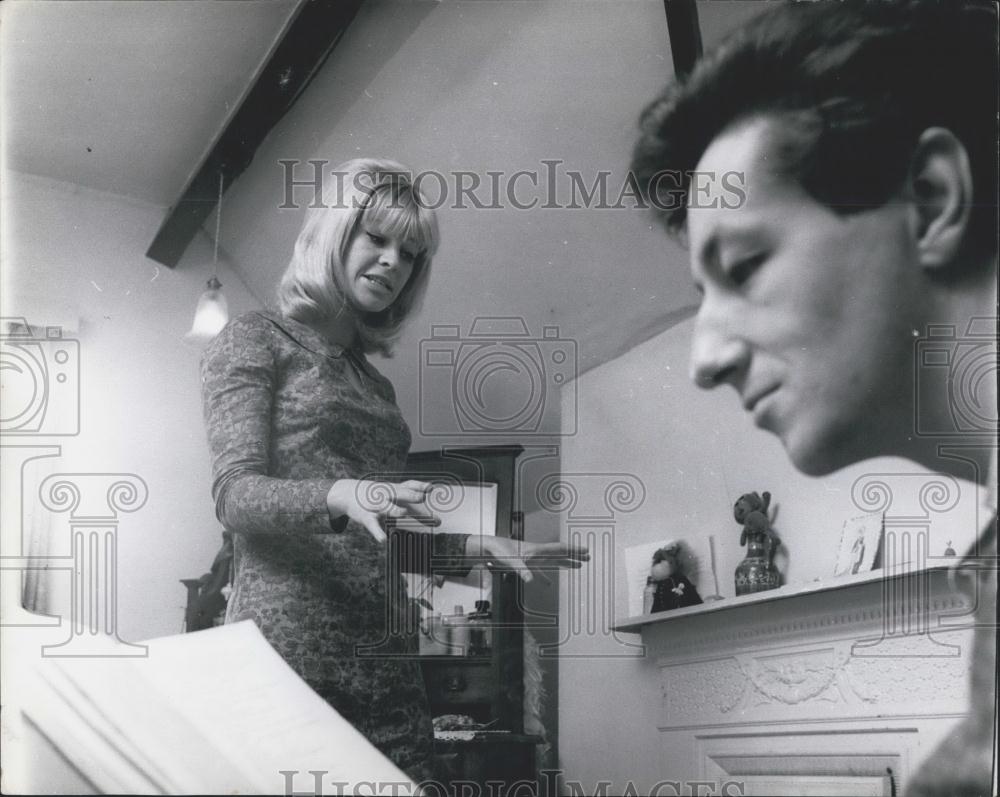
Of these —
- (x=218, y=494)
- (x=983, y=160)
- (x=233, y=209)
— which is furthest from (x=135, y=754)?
(x=983, y=160)

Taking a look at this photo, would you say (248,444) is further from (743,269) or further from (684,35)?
(684,35)

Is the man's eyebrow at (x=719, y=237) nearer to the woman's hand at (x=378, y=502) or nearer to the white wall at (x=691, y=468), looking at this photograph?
the white wall at (x=691, y=468)

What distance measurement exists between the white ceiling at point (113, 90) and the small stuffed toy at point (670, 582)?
74cm

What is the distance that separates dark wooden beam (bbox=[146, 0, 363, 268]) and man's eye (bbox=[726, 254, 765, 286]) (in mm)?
574

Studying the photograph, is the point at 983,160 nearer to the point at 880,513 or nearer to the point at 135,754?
the point at 880,513

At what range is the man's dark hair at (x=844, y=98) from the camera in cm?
123

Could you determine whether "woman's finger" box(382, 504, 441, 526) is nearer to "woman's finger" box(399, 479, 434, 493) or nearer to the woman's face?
"woman's finger" box(399, 479, 434, 493)

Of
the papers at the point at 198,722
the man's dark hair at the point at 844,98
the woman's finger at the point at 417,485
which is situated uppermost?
the man's dark hair at the point at 844,98

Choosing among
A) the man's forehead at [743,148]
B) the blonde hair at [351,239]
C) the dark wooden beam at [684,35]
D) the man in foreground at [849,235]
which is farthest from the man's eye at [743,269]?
the blonde hair at [351,239]

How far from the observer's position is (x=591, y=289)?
4.17ft

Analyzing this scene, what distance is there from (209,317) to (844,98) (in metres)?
0.81

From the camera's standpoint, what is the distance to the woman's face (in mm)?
1232

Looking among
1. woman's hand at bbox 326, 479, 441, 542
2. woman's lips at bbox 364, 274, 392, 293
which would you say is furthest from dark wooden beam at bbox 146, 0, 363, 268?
woman's hand at bbox 326, 479, 441, 542

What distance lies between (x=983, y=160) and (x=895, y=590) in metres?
0.55
